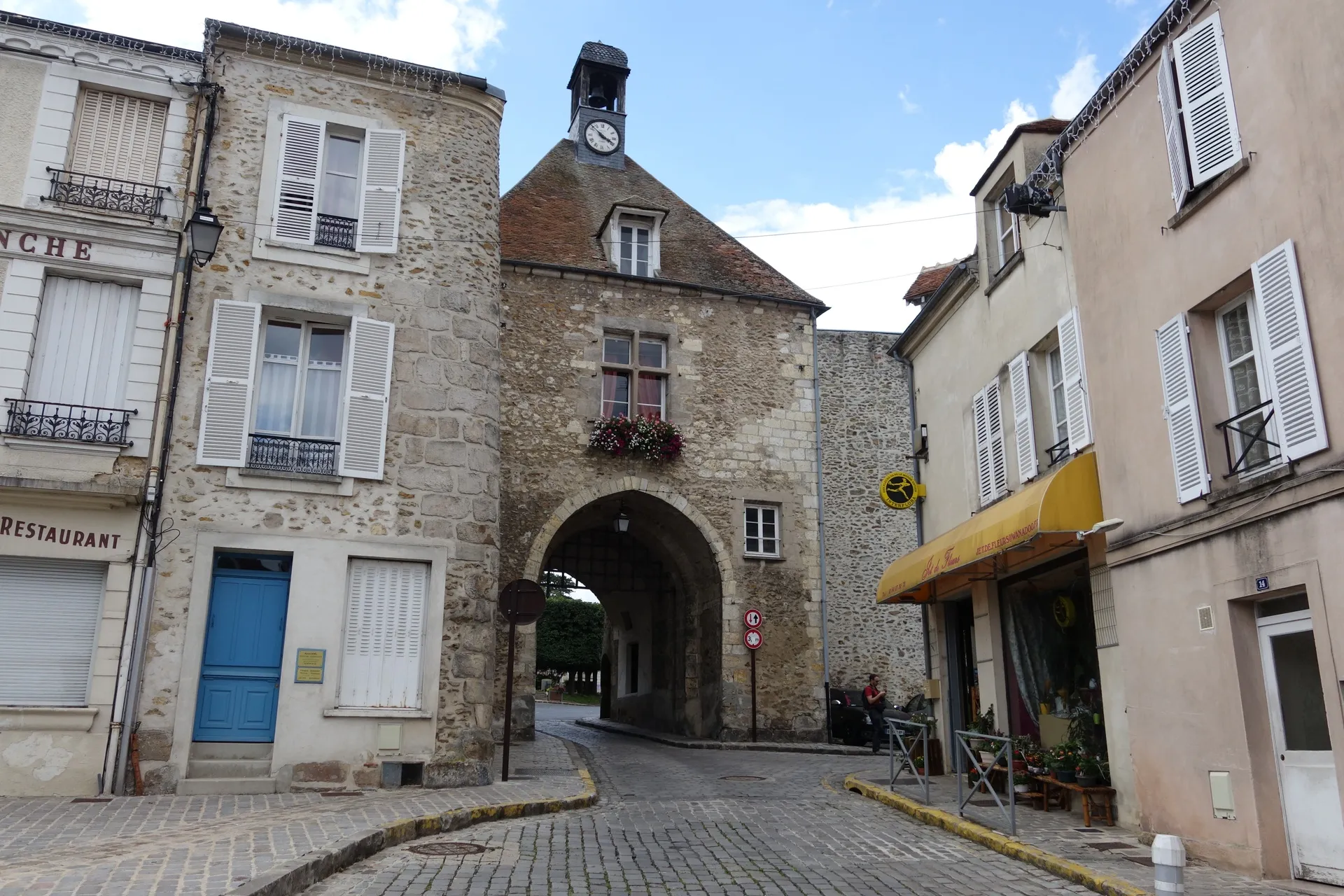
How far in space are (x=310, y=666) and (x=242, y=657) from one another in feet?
2.06

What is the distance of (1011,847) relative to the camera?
22.6ft

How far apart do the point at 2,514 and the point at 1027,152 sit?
971 centimetres

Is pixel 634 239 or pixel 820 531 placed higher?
pixel 634 239

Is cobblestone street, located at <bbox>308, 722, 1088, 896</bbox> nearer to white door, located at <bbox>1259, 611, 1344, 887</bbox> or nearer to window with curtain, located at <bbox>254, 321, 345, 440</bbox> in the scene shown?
white door, located at <bbox>1259, 611, 1344, 887</bbox>

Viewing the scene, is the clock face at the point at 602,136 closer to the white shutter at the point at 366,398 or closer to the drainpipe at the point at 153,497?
the drainpipe at the point at 153,497

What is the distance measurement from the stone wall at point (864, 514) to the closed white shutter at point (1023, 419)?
10521 mm

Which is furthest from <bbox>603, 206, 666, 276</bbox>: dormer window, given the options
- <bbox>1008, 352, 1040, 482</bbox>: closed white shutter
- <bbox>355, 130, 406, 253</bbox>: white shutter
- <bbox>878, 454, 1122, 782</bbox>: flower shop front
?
<bbox>1008, 352, 1040, 482</bbox>: closed white shutter

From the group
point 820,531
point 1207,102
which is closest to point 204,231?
point 1207,102

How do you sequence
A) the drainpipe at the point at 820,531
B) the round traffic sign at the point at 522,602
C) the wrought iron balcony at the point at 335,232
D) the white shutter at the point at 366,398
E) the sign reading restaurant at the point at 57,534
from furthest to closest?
1. the drainpipe at the point at 820,531
2. the wrought iron balcony at the point at 335,232
3. the round traffic sign at the point at 522,602
4. the white shutter at the point at 366,398
5. the sign reading restaurant at the point at 57,534

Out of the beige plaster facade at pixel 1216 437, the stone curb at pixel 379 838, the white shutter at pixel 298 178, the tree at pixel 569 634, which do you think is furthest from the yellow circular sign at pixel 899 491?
the tree at pixel 569 634

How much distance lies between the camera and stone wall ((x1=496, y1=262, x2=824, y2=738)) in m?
16.7

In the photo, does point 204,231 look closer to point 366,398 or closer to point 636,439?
point 366,398

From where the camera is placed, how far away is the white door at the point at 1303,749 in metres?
5.68

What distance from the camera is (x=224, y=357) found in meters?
9.80
